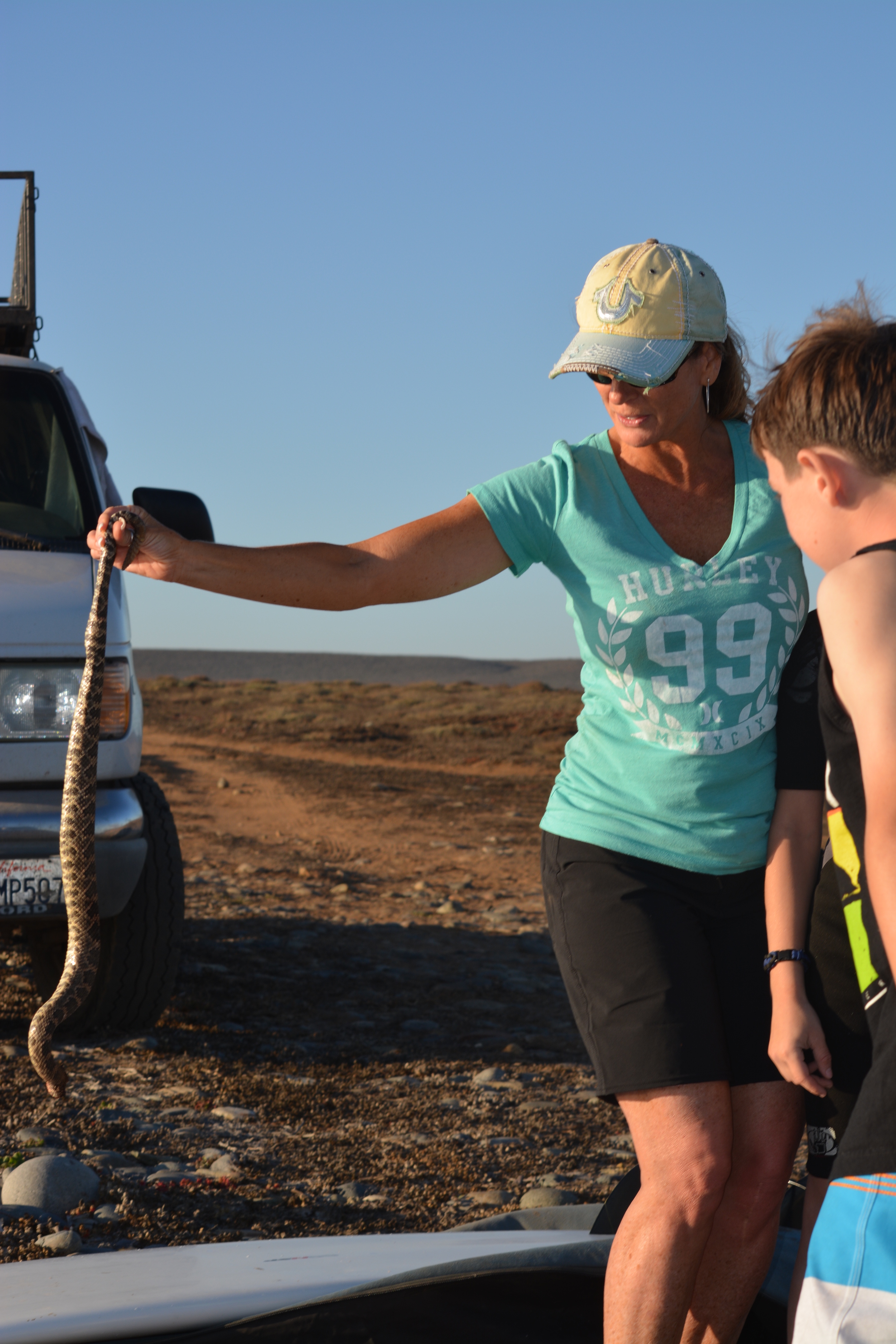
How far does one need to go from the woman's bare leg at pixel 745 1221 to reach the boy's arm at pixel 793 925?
0.09m

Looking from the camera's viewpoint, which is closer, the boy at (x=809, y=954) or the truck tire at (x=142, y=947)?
the boy at (x=809, y=954)

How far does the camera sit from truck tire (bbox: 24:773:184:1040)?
5227 millimetres

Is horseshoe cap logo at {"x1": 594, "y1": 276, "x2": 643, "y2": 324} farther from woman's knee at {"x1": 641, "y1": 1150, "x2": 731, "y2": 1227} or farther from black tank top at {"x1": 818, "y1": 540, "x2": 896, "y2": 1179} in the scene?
woman's knee at {"x1": 641, "y1": 1150, "x2": 731, "y2": 1227}

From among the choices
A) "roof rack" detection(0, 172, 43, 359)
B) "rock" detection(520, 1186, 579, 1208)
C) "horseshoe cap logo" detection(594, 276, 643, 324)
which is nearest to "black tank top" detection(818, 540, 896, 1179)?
"horseshoe cap logo" detection(594, 276, 643, 324)

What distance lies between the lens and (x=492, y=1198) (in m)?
4.07

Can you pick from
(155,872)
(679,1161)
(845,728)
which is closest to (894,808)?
(845,728)

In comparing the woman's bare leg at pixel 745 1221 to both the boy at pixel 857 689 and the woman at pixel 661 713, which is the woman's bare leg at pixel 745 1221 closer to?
the woman at pixel 661 713

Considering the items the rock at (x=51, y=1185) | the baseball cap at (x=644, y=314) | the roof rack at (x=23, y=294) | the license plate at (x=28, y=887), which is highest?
the roof rack at (x=23, y=294)

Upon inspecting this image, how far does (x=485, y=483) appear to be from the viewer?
7.97 feet

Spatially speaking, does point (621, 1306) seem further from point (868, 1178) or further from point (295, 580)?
point (295, 580)

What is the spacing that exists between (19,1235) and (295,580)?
2264 mm

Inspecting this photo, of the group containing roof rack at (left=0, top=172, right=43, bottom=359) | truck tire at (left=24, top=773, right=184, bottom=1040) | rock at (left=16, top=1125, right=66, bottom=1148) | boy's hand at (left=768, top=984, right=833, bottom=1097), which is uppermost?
roof rack at (left=0, top=172, right=43, bottom=359)

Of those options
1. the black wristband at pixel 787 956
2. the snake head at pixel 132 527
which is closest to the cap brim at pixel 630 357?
the snake head at pixel 132 527

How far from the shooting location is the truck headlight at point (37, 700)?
4.63 m
